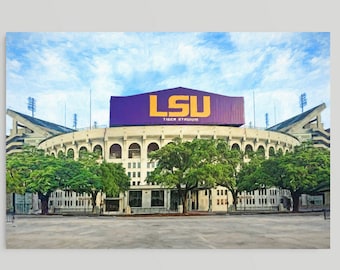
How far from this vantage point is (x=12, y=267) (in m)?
7.92

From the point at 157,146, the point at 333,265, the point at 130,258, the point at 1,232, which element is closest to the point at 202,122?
the point at 157,146

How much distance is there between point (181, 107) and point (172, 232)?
2.24 m

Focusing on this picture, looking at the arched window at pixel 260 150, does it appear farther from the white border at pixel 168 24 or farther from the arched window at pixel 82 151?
the arched window at pixel 82 151

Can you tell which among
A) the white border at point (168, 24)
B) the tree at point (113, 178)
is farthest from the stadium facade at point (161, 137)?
the white border at point (168, 24)

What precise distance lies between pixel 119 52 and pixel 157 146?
6.20 ft

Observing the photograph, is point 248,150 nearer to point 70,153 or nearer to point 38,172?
point 70,153

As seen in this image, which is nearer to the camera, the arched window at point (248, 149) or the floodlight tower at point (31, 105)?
the floodlight tower at point (31, 105)

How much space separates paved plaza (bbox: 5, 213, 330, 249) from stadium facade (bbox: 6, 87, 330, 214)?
259mm

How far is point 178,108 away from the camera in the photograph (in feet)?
28.5

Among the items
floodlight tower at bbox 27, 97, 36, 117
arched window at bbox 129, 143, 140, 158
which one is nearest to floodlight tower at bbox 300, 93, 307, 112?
arched window at bbox 129, 143, 140, 158

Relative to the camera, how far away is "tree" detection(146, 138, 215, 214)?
894cm

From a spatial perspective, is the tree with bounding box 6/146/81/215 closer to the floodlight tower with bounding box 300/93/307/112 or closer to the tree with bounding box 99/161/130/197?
the tree with bounding box 99/161/130/197

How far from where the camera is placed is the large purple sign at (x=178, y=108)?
8609mm

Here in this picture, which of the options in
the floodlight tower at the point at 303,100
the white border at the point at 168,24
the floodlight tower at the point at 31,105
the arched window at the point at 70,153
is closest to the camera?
the white border at the point at 168,24
